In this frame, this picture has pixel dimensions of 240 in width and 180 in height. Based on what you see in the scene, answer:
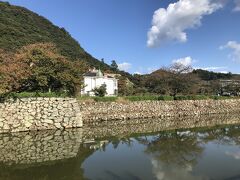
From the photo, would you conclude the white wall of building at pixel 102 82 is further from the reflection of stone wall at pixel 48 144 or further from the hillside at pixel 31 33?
the reflection of stone wall at pixel 48 144

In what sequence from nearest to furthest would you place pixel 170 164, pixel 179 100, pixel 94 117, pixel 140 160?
pixel 170 164 < pixel 140 160 < pixel 94 117 < pixel 179 100

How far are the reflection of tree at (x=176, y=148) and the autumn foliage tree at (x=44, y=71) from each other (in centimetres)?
845

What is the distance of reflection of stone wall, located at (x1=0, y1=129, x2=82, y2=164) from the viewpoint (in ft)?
39.4

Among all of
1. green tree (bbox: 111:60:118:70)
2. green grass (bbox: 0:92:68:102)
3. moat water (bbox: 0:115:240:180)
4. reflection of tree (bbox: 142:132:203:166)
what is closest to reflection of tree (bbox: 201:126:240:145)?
moat water (bbox: 0:115:240:180)

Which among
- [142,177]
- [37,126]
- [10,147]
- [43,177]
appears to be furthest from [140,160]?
[37,126]

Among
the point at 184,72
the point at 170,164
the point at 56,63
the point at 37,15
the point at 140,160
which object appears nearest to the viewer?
the point at 170,164

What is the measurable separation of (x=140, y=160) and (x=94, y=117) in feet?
48.9

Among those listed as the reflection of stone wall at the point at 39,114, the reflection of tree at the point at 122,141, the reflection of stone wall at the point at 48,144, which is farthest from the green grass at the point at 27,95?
the reflection of tree at the point at 122,141

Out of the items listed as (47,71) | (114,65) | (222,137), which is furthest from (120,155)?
(114,65)

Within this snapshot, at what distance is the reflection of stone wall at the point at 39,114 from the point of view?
19.8 m

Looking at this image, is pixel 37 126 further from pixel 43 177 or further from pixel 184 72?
pixel 184 72

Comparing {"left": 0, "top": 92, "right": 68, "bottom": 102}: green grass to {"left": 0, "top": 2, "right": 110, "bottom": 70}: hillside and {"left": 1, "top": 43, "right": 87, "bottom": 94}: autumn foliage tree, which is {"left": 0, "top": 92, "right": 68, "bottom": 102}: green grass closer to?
{"left": 1, "top": 43, "right": 87, "bottom": 94}: autumn foliage tree

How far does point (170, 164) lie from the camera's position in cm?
1045

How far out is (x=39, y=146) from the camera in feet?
47.3
